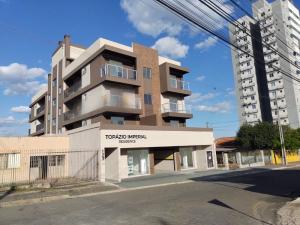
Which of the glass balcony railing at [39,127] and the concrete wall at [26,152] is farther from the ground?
the glass balcony railing at [39,127]

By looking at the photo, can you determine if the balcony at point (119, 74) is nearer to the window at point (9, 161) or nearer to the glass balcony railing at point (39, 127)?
the window at point (9, 161)

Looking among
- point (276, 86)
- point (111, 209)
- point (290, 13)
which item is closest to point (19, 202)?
point (111, 209)

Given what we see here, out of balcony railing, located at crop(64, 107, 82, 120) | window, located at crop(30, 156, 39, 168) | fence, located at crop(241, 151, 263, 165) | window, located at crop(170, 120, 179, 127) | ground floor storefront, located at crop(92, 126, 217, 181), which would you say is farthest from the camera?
fence, located at crop(241, 151, 263, 165)

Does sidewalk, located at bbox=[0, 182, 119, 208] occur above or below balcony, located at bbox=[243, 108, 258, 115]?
below

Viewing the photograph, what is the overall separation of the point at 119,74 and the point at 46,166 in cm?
1156

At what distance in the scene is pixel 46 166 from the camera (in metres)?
26.2

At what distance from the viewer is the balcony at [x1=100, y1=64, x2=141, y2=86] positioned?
2764cm

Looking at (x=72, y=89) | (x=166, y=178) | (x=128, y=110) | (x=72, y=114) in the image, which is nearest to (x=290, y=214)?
(x=166, y=178)

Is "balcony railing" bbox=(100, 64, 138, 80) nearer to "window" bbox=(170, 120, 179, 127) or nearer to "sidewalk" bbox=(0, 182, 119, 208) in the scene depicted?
"window" bbox=(170, 120, 179, 127)

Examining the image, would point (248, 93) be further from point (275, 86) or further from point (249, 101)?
point (275, 86)

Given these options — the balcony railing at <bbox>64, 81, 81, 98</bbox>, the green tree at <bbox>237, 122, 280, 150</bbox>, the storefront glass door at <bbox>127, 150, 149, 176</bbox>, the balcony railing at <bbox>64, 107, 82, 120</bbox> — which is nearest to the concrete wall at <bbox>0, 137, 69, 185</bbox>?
the storefront glass door at <bbox>127, 150, 149, 176</bbox>

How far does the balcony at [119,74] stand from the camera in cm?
2764

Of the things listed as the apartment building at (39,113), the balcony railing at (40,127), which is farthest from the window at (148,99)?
the balcony railing at (40,127)

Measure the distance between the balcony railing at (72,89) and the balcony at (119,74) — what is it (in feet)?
24.5
